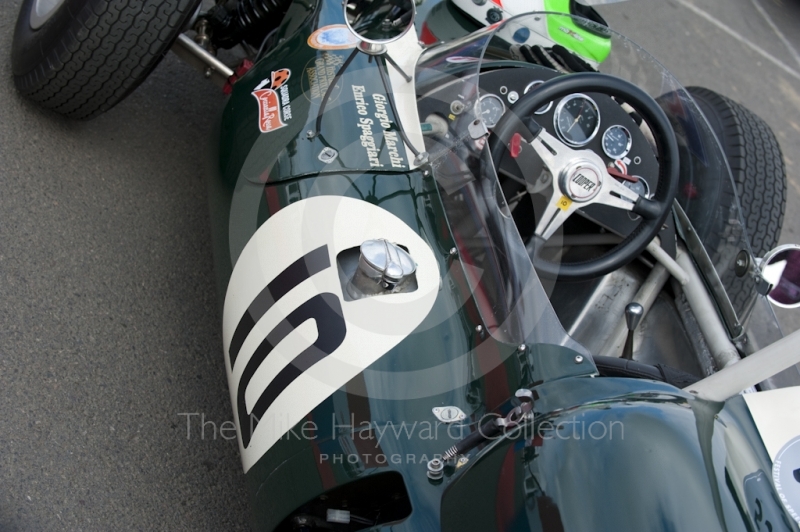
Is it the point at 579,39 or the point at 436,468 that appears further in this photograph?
the point at 579,39

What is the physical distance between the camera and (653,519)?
1315 mm

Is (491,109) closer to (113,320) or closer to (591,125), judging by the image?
(591,125)

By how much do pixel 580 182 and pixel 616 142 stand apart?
346mm

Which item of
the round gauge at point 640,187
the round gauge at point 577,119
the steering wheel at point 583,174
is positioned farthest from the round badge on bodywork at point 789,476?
the round gauge at point 577,119

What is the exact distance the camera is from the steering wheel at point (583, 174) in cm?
206

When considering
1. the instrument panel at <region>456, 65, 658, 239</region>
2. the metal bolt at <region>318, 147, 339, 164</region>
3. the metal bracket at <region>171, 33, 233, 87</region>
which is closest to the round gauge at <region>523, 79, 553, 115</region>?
the instrument panel at <region>456, 65, 658, 239</region>

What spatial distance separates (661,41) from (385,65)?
3035 mm

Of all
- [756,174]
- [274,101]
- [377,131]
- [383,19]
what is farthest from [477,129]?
[756,174]

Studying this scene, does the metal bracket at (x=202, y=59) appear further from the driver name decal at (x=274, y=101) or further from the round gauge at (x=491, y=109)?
the round gauge at (x=491, y=109)

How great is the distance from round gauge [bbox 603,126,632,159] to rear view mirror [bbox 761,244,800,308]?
522mm

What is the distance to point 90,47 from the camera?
2.51 m

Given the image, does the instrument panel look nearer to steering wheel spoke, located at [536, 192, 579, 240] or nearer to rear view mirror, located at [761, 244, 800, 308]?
steering wheel spoke, located at [536, 192, 579, 240]

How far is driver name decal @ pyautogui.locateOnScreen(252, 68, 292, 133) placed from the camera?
2273mm

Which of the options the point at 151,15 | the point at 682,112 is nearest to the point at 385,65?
the point at 151,15
